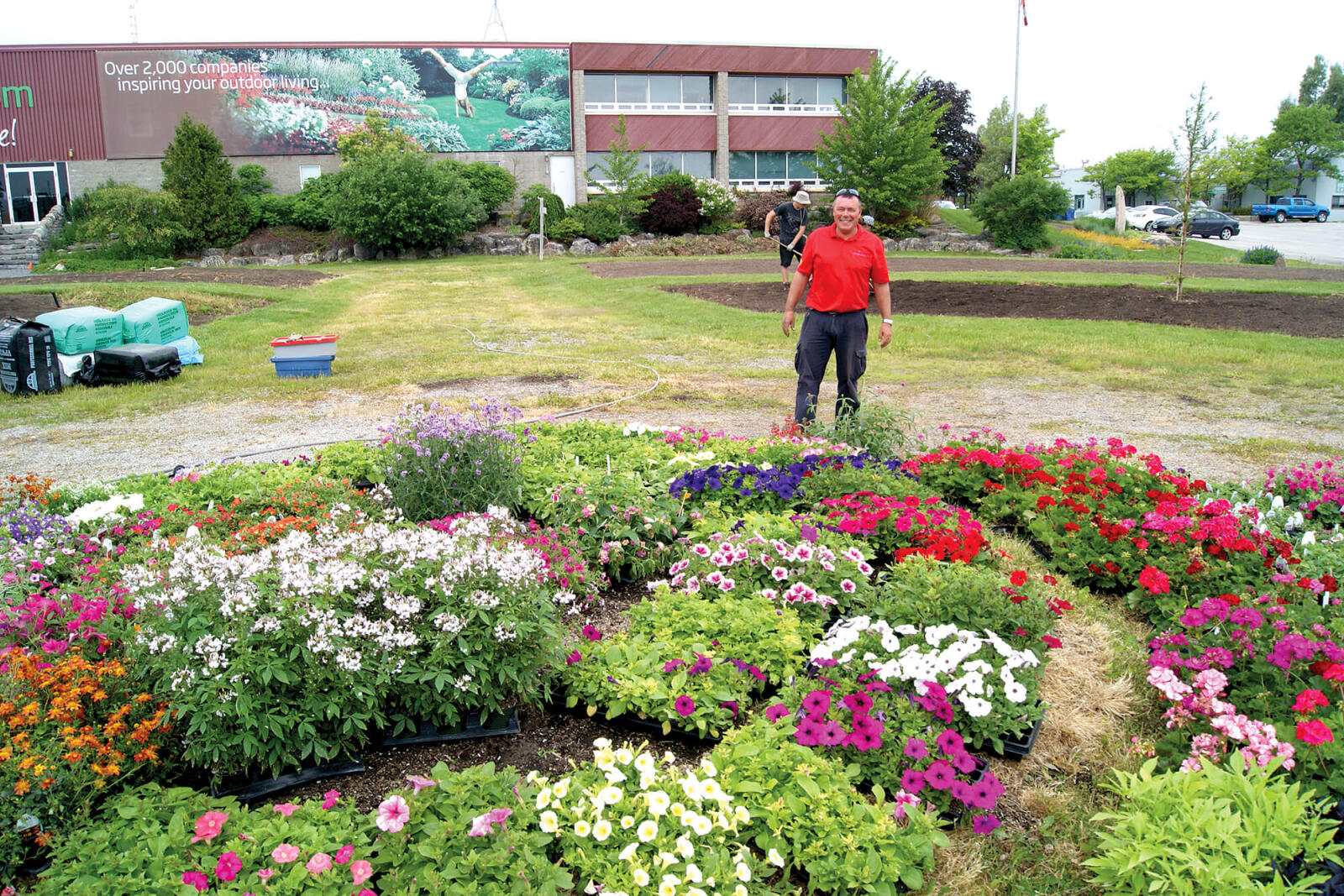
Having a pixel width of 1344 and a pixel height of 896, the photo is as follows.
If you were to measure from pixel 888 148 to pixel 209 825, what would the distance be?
33.2m

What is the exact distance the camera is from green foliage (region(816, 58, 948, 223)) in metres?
31.9

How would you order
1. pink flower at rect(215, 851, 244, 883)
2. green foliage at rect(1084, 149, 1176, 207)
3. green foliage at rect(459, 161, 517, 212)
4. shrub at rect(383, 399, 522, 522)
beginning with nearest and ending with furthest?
pink flower at rect(215, 851, 244, 883), shrub at rect(383, 399, 522, 522), green foliage at rect(459, 161, 517, 212), green foliage at rect(1084, 149, 1176, 207)

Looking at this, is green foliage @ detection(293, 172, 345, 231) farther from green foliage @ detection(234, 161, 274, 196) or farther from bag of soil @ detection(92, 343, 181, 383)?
bag of soil @ detection(92, 343, 181, 383)

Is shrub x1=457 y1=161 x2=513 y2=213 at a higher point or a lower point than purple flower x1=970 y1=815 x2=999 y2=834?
higher

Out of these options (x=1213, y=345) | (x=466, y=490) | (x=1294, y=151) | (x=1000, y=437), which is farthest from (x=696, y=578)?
(x=1294, y=151)

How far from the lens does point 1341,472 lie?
5637 millimetres

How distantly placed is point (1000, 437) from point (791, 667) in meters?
2.96

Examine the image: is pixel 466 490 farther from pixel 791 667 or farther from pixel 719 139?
pixel 719 139

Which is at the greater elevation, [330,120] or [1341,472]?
[330,120]

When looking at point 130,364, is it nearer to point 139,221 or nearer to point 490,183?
point 139,221

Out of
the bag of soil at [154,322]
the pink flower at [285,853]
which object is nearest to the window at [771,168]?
the bag of soil at [154,322]

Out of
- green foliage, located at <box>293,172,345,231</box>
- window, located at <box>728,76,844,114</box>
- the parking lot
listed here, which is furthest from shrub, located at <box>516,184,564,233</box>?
the parking lot

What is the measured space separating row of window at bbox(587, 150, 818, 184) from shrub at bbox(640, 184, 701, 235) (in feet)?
17.4

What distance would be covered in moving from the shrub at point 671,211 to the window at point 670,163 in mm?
4985
